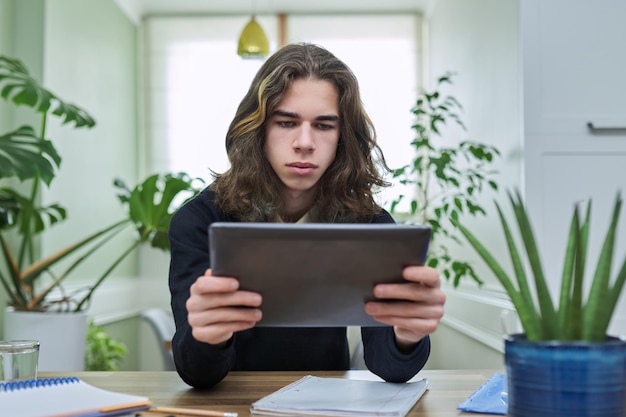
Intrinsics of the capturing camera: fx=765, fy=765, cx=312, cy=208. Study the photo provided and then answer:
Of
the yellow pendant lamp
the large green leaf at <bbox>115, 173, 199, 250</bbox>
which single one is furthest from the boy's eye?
the yellow pendant lamp

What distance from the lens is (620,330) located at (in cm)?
264

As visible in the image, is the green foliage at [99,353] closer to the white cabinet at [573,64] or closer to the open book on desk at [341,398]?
the white cabinet at [573,64]

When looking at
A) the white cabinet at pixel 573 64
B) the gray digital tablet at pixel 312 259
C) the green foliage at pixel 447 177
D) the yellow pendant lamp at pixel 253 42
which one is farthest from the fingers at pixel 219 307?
the yellow pendant lamp at pixel 253 42

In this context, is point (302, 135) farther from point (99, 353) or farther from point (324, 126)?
point (99, 353)

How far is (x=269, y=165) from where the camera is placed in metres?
1.76

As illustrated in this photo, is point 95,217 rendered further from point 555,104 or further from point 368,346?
point 368,346

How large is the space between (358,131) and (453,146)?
8.34ft

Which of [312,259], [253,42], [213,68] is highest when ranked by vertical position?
[213,68]

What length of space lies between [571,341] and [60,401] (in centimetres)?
66

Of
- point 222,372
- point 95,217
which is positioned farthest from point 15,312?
point 222,372

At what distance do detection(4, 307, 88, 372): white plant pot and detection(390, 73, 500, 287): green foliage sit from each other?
140 cm

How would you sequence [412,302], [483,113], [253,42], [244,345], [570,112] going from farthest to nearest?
[253,42] < [483,113] < [570,112] < [244,345] < [412,302]

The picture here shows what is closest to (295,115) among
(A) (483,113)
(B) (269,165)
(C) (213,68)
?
(B) (269,165)

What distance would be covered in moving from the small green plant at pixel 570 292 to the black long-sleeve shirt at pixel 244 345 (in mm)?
546
